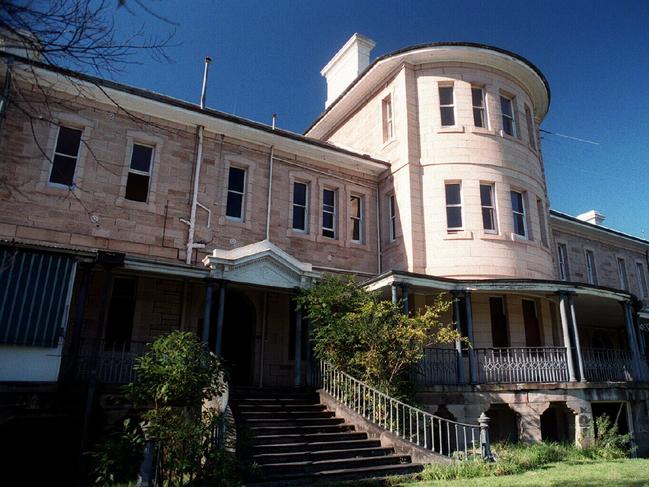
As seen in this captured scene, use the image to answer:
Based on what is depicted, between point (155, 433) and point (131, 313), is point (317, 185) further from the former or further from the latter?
point (155, 433)

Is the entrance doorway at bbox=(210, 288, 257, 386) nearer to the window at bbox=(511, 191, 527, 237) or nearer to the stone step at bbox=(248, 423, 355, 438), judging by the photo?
the stone step at bbox=(248, 423, 355, 438)

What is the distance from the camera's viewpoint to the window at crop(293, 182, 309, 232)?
611 inches

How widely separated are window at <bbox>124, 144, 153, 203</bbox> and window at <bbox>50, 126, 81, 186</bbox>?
1357 mm

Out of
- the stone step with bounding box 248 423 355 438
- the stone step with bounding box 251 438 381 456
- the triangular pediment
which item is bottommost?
the stone step with bounding box 251 438 381 456

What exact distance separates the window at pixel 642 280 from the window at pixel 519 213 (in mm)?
13234

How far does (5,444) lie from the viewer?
991 cm

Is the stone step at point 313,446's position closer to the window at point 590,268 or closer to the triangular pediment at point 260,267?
the triangular pediment at point 260,267

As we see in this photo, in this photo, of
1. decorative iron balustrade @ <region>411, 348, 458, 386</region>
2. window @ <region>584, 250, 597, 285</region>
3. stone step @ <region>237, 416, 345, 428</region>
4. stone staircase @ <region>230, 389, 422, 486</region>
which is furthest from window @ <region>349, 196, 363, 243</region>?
window @ <region>584, 250, 597, 285</region>

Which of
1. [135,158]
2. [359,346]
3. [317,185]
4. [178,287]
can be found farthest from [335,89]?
[359,346]

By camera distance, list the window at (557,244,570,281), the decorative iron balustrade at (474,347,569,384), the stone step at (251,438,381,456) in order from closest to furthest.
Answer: the stone step at (251,438,381,456), the decorative iron balustrade at (474,347,569,384), the window at (557,244,570,281)

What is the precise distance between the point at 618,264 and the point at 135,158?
908 inches

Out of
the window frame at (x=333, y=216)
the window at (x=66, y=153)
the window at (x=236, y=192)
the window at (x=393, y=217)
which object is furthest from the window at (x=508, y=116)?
the window at (x=66, y=153)

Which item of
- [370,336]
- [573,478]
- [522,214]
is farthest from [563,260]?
[573,478]

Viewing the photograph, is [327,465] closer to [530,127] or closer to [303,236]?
A: [303,236]
